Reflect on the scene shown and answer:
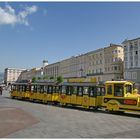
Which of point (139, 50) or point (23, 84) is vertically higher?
point (139, 50)

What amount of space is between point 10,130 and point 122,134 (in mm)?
5017

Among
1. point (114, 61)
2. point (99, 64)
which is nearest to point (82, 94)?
point (114, 61)

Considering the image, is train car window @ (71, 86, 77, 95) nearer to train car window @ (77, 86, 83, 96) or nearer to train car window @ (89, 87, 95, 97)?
train car window @ (77, 86, 83, 96)

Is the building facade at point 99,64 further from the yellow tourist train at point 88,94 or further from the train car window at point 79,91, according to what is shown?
the train car window at point 79,91

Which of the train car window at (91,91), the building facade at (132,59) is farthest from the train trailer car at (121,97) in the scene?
the building facade at (132,59)

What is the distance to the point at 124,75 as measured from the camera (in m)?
82.8

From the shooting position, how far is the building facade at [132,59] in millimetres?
77438

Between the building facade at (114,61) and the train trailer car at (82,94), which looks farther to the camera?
the building facade at (114,61)

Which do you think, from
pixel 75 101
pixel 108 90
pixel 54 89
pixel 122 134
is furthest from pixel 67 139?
pixel 54 89

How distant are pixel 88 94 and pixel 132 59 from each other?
5734 cm

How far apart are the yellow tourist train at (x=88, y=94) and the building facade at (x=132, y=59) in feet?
151

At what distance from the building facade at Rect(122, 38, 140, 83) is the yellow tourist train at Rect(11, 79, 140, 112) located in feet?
151

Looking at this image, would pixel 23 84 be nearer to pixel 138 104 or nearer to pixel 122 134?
pixel 138 104

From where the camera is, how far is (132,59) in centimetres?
7988
